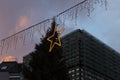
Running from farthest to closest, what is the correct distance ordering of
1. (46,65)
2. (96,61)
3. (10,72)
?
(96,61)
(10,72)
(46,65)

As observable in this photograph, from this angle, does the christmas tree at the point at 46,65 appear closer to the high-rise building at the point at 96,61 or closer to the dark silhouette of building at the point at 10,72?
the high-rise building at the point at 96,61

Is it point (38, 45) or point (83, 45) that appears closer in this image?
point (38, 45)

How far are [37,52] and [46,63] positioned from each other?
4.59ft

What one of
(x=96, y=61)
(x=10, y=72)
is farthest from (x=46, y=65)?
(x=96, y=61)

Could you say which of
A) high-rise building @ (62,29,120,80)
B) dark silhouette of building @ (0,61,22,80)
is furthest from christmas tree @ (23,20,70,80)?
dark silhouette of building @ (0,61,22,80)

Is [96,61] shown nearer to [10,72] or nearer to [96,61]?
[96,61]

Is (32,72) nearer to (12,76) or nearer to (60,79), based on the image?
(60,79)

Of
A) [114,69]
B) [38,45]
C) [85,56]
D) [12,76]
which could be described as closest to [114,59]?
[114,69]

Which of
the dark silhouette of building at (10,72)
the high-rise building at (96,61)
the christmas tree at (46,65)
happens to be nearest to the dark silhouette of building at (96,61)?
the high-rise building at (96,61)

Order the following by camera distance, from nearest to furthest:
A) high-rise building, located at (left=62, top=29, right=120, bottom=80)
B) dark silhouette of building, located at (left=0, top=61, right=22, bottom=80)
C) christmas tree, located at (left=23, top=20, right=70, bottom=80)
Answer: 1. christmas tree, located at (left=23, top=20, right=70, bottom=80)
2. high-rise building, located at (left=62, top=29, right=120, bottom=80)
3. dark silhouette of building, located at (left=0, top=61, right=22, bottom=80)

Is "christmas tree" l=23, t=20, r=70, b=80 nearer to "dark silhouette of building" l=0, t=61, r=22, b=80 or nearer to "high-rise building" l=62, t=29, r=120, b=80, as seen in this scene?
"high-rise building" l=62, t=29, r=120, b=80

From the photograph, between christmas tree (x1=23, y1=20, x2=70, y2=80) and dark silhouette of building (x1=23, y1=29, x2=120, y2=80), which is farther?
dark silhouette of building (x1=23, y1=29, x2=120, y2=80)

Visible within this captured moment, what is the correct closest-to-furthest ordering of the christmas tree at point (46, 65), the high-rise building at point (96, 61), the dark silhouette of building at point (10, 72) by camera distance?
the christmas tree at point (46, 65)
the high-rise building at point (96, 61)
the dark silhouette of building at point (10, 72)

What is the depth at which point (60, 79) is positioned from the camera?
23703mm
